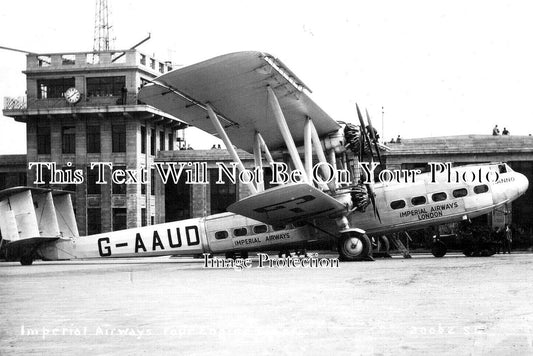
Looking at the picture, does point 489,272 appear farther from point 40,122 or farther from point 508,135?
point 40,122

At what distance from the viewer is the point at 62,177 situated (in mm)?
47562

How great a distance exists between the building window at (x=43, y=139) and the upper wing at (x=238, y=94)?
2941 centimetres

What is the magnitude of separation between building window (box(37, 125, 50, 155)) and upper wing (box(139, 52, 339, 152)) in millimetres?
29408

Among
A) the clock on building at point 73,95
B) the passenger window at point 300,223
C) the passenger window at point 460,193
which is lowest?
the passenger window at point 300,223

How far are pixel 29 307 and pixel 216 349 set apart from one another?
16.0 ft

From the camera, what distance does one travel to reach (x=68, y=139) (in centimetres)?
5056

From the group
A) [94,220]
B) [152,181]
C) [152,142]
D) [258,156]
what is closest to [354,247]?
[258,156]

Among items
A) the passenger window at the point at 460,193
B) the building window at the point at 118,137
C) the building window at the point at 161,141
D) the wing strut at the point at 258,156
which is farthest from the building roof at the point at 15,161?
the passenger window at the point at 460,193

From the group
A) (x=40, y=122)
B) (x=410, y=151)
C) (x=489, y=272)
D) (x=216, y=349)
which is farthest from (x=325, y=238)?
(x=40, y=122)

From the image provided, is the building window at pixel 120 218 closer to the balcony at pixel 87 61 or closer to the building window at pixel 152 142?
the building window at pixel 152 142

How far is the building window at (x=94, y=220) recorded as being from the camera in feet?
162

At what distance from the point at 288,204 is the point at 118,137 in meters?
31.9

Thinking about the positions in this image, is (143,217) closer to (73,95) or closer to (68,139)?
(68,139)

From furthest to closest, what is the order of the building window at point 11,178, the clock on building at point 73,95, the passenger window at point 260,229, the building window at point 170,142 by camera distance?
the building window at point 170,142 → the building window at point 11,178 → the clock on building at point 73,95 → the passenger window at point 260,229
